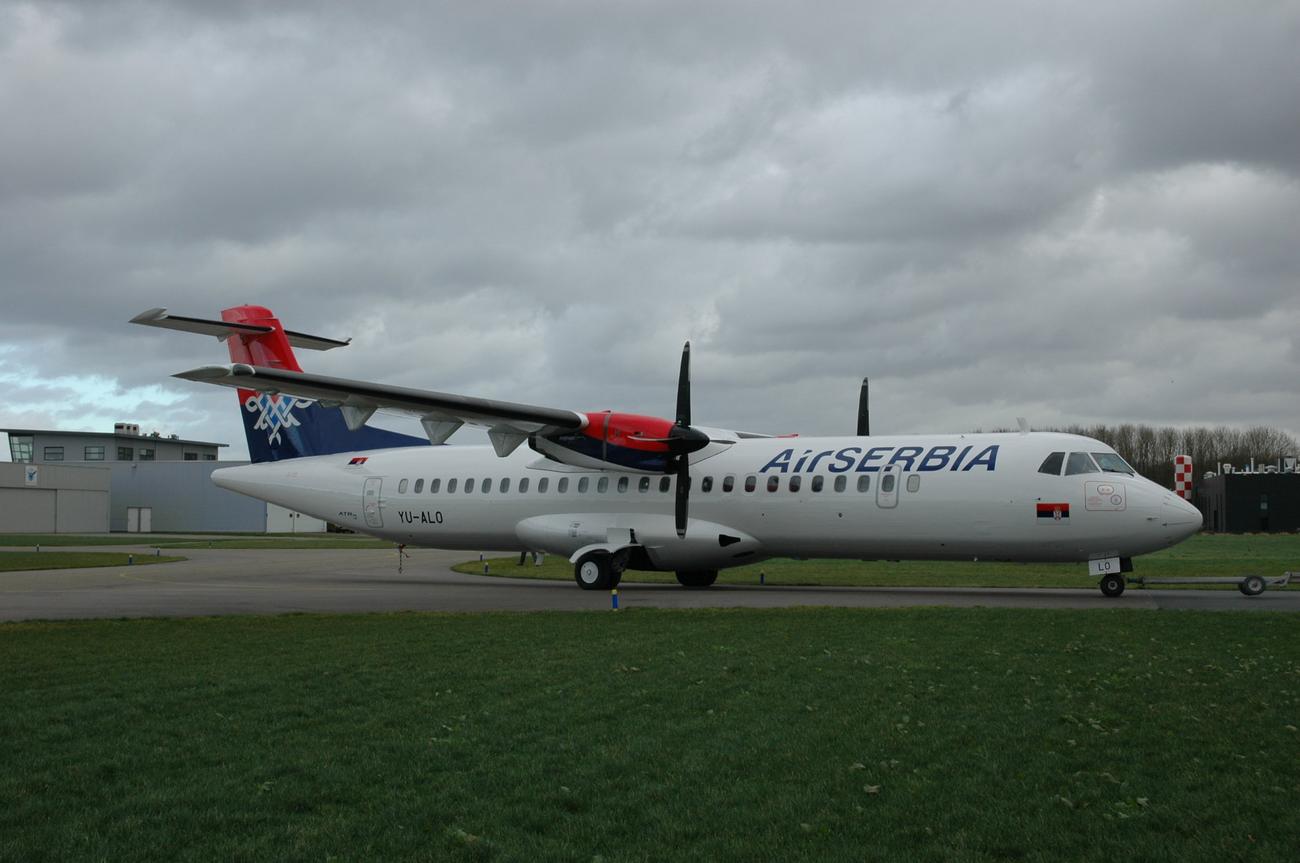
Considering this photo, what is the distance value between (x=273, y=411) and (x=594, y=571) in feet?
38.7

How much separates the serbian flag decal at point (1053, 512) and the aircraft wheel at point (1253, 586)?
3.63 metres

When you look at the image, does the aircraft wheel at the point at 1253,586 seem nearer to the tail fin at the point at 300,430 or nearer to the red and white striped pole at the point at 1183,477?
the red and white striped pole at the point at 1183,477

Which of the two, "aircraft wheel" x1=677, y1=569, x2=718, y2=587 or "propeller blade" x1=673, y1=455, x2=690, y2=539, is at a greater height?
"propeller blade" x1=673, y1=455, x2=690, y2=539

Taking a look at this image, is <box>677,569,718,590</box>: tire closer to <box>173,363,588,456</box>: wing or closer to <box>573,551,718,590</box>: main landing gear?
<box>573,551,718,590</box>: main landing gear

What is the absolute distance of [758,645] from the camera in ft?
41.2

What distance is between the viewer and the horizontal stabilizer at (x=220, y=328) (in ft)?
69.5

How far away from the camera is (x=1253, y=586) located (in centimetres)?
2036

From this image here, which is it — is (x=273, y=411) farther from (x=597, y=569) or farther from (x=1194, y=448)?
(x=1194, y=448)

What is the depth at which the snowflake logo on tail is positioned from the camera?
30.0 m

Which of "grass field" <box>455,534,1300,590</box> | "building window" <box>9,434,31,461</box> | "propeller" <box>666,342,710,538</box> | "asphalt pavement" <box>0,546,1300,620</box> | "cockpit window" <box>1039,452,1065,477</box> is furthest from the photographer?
"building window" <box>9,434,31,461</box>

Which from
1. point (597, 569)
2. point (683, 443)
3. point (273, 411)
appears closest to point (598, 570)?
point (597, 569)

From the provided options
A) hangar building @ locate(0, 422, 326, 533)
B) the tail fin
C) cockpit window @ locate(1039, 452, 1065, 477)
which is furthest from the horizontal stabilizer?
hangar building @ locate(0, 422, 326, 533)

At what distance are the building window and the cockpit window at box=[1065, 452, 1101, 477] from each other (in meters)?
104

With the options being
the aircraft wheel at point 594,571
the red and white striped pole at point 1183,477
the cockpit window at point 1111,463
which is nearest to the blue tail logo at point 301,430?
the aircraft wheel at point 594,571
